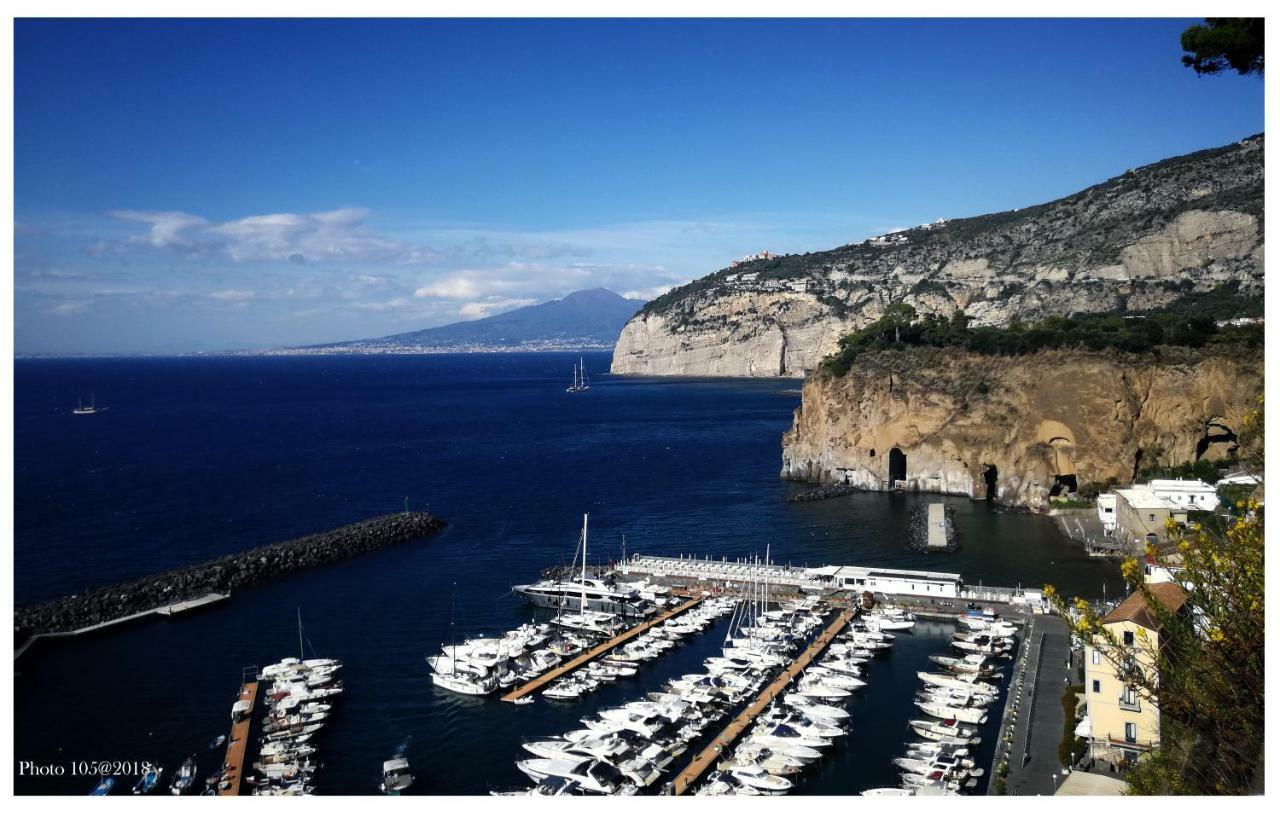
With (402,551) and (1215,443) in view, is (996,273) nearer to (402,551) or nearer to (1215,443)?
(1215,443)

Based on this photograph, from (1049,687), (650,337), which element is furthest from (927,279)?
(1049,687)

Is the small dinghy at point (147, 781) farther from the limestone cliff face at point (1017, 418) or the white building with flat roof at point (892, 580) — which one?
the limestone cliff face at point (1017, 418)

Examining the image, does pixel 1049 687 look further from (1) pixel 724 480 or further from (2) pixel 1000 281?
(2) pixel 1000 281

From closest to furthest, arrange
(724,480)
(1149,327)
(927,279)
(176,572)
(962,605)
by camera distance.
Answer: (962,605) → (176,572) → (1149,327) → (724,480) → (927,279)

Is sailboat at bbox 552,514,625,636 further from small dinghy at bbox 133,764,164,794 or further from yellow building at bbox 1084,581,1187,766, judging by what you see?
yellow building at bbox 1084,581,1187,766

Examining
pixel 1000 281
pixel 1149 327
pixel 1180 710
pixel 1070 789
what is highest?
pixel 1000 281

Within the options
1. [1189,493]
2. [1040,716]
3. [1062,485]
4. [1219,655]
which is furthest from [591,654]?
[1062,485]
